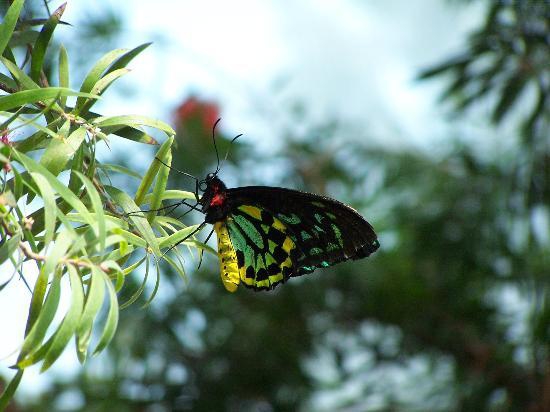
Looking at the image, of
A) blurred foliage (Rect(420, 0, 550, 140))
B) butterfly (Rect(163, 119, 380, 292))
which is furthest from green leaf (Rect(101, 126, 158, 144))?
blurred foliage (Rect(420, 0, 550, 140))

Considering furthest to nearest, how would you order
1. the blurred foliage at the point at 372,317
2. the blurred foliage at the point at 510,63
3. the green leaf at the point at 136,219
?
the blurred foliage at the point at 372,317, the blurred foliage at the point at 510,63, the green leaf at the point at 136,219

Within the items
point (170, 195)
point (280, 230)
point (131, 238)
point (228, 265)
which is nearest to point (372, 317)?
point (280, 230)

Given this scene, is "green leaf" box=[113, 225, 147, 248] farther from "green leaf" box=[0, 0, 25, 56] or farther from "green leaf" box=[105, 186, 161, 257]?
"green leaf" box=[0, 0, 25, 56]

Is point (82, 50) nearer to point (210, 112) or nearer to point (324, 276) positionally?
point (210, 112)

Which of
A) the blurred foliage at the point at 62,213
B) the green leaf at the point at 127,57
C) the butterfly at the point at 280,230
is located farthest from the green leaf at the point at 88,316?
the butterfly at the point at 280,230

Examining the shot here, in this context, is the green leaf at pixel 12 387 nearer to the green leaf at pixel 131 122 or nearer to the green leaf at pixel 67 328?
the green leaf at pixel 67 328

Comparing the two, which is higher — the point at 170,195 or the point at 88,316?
the point at 170,195

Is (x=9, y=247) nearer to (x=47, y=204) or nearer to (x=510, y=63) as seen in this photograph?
(x=47, y=204)

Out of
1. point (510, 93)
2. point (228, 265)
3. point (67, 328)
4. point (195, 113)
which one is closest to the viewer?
point (67, 328)
